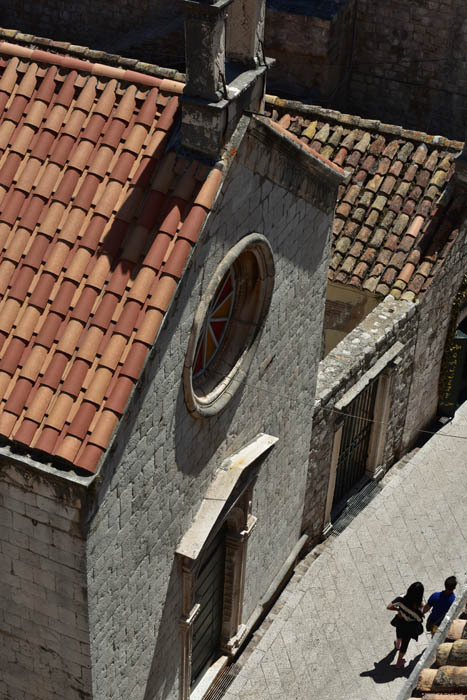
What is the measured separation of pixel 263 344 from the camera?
419 inches

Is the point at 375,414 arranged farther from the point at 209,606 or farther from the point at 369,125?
the point at 209,606

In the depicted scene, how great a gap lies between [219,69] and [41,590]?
14.9 ft

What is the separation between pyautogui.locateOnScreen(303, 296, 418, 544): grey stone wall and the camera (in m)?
13.4

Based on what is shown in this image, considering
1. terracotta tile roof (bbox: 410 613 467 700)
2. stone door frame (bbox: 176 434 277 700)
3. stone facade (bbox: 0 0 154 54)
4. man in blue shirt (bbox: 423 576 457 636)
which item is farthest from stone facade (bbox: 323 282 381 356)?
stone facade (bbox: 0 0 154 54)

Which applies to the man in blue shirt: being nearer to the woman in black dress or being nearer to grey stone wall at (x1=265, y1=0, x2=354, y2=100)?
the woman in black dress

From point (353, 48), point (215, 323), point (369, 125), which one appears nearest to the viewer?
point (215, 323)

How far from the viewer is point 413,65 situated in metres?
19.8

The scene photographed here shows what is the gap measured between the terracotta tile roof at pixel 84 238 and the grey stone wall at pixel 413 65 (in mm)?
11528

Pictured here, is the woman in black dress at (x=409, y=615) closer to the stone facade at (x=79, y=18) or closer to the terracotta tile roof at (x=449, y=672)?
the terracotta tile roof at (x=449, y=672)

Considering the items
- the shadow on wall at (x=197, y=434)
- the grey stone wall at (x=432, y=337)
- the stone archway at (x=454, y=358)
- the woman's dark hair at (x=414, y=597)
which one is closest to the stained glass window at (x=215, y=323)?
the shadow on wall at (x=197, y=434)

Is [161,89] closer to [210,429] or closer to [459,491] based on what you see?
[210,429]

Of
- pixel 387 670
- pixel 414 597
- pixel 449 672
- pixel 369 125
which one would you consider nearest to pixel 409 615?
pixel 414 597

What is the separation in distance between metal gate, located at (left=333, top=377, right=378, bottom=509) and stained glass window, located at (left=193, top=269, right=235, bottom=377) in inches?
179

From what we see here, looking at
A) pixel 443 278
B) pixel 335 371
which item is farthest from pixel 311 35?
pixel 335 371
